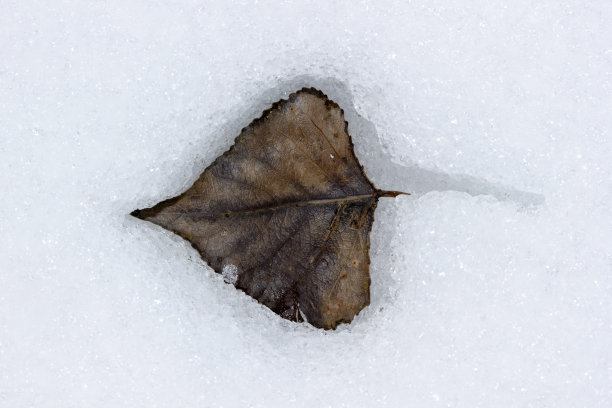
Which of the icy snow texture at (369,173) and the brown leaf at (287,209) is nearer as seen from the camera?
the brown leaf at (287,209)

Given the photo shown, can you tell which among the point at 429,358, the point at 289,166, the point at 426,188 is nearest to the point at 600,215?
the point at 426,188

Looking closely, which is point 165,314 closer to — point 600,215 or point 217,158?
point 217,158

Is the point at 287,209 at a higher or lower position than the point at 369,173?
lower

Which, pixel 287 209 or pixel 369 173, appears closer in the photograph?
pixel 287 209

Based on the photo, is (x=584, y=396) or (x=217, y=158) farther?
(x=584, y=396)
